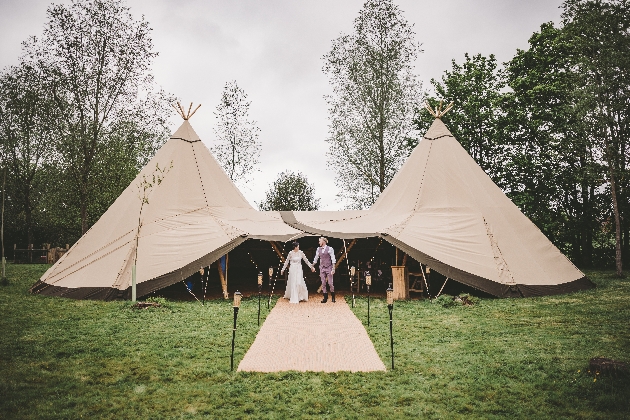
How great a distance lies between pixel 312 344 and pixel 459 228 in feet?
21.0

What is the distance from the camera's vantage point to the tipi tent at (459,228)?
Answer: 10.1 m

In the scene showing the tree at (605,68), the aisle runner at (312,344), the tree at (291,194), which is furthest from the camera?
the tree at (291,194)

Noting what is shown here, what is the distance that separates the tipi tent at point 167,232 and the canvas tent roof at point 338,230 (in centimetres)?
3

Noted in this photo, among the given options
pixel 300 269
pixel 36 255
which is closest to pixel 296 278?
pixel 300 269

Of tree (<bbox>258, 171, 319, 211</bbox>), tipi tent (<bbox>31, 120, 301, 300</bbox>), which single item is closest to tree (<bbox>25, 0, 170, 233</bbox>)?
tipi tent (<bbox>31, 120, 301, 300</bbox>)

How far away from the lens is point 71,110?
1570cm

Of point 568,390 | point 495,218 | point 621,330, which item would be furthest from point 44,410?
point 495,218

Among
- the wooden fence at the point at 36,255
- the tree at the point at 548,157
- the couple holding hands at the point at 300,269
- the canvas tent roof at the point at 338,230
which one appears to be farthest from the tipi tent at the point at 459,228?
the wooden fence at the point at 36,255

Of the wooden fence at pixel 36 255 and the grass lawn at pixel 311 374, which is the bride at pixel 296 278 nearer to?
the grass lawn at pixel 311 374

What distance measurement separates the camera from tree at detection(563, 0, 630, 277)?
13.9 metres

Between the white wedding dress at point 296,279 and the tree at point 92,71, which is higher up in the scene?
the tree at point 92,71

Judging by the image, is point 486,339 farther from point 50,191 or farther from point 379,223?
point 50,191

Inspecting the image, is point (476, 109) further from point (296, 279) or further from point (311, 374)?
point (311, 374)

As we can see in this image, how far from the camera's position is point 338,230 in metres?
11.6
